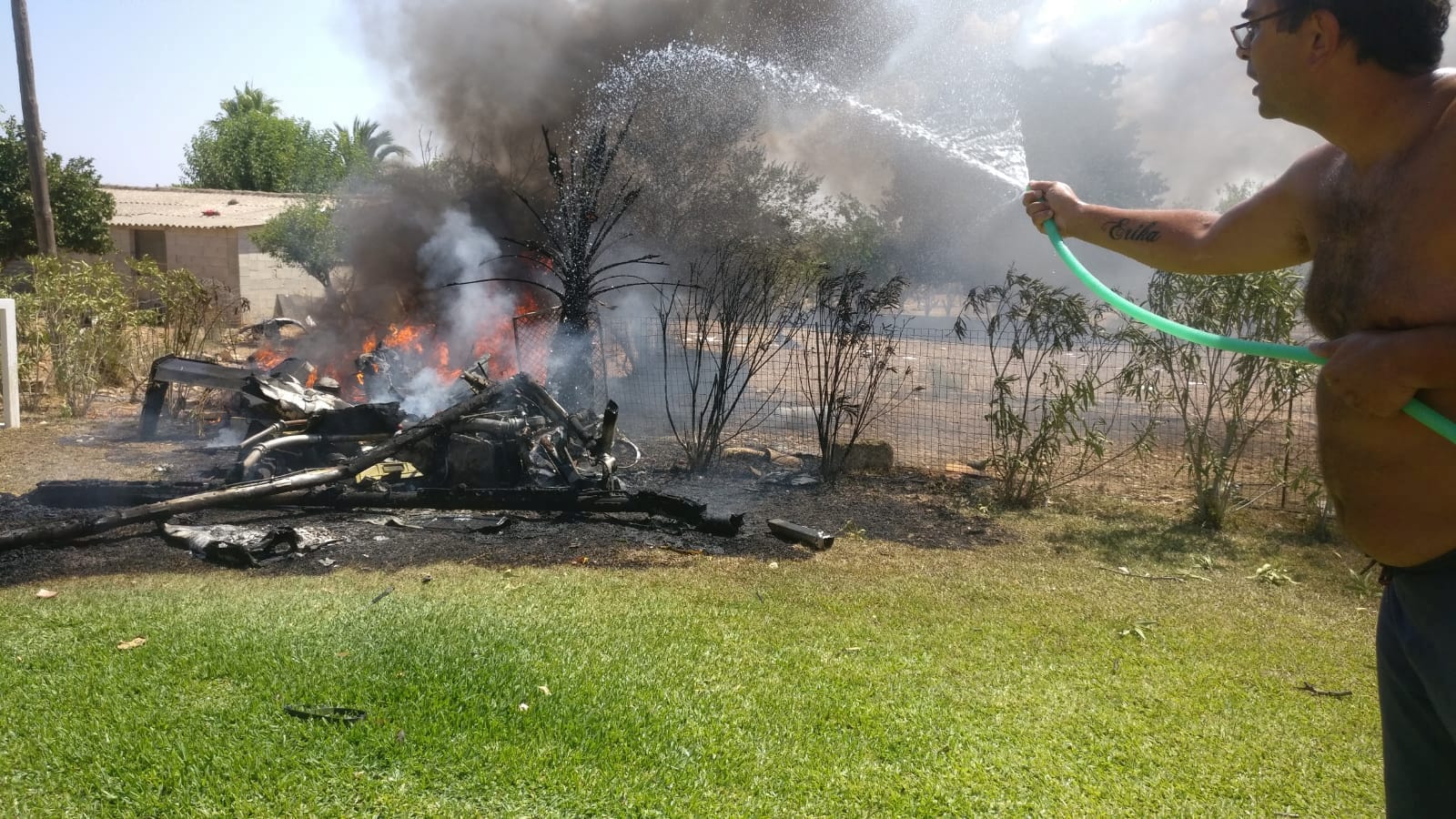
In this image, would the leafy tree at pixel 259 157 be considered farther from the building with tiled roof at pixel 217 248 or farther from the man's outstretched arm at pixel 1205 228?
the man's outstretched arm at pixel 1205 228

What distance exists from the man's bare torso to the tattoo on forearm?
473 mm

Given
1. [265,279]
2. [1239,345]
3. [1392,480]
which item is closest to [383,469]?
[1239,345]

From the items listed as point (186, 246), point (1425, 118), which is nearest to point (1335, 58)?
point (1425, 118)

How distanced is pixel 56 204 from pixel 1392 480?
25.1 meters

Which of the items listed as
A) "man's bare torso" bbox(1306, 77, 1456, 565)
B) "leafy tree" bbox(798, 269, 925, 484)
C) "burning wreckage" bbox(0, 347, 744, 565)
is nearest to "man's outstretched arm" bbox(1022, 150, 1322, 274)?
"man's bare torso" bbox(1306, 77, 1456, 565)

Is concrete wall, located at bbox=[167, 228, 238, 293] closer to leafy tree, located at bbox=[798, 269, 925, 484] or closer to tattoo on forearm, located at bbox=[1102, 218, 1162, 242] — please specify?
leafy tree, located at bbox=[798, 269, 925, 484]

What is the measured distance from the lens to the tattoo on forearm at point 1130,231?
8.20 feet

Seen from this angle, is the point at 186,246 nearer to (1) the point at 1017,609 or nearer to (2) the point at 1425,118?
(1) the point at 1017,609

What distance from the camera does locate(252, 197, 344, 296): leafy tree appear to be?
20.2 metres

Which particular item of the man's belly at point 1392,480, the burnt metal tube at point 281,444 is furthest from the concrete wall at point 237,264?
the man's belly at point 1392,480

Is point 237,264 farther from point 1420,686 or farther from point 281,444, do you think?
point 1420,686

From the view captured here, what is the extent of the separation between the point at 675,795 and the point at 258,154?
1815 inches

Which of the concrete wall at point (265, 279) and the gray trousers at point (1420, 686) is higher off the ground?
the concrete wall at point (265, 279)

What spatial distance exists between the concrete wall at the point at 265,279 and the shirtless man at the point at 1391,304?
85.5 feet
